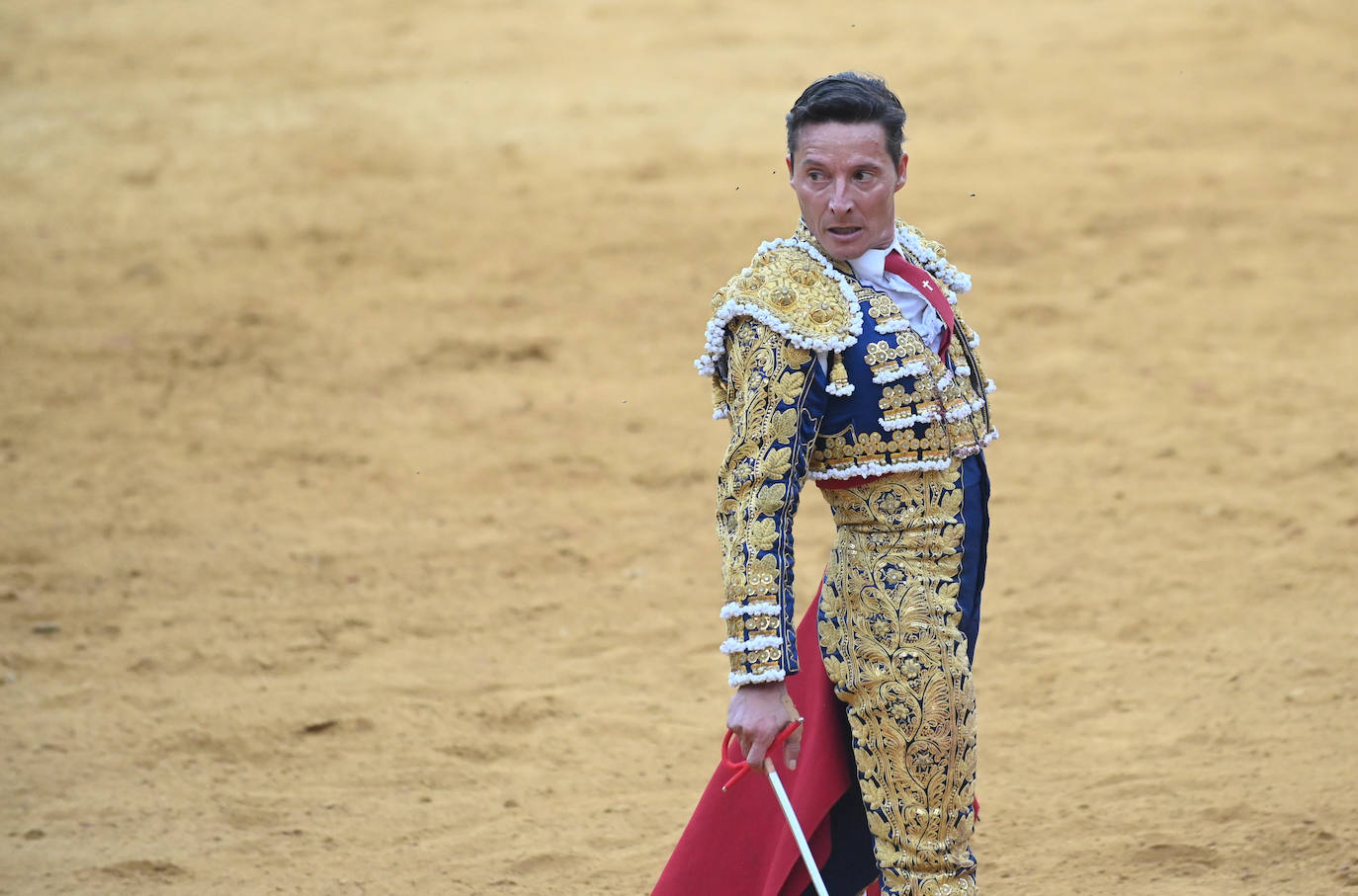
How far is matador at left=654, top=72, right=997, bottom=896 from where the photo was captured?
2.76m

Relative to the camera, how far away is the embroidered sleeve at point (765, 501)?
2.74 m

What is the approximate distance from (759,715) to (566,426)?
535 cm

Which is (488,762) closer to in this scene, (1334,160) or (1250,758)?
(1250,758)

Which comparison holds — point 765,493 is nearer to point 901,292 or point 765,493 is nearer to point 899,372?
point 899,372

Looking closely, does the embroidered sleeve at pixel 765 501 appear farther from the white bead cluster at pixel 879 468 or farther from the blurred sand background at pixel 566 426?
the blurred sand background at pixel 566 426

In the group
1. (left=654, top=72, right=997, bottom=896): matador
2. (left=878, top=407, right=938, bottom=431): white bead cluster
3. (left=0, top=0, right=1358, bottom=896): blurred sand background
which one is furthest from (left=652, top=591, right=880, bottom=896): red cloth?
(left=0, top=0, right=1358, bottom=896): blurred sand background

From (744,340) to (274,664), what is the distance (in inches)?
136

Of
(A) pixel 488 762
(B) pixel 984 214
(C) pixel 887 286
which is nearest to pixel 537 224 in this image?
(B) pixel 984 214

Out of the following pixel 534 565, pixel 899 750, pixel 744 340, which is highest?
pixel 744 340

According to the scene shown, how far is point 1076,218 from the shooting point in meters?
9.75

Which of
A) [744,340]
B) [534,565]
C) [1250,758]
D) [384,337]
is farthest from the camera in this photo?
Result: [384,337]

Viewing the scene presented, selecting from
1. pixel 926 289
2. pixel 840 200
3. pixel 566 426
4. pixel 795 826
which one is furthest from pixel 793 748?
pixel 566 426

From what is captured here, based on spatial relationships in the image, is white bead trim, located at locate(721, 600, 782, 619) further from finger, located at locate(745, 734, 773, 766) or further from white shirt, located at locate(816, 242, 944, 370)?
white shirt, located at locate(816, 242, 944, 370)

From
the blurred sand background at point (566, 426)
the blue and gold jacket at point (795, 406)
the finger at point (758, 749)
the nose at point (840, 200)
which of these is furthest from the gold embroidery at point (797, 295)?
the blurred sand background at point (566, 426)
